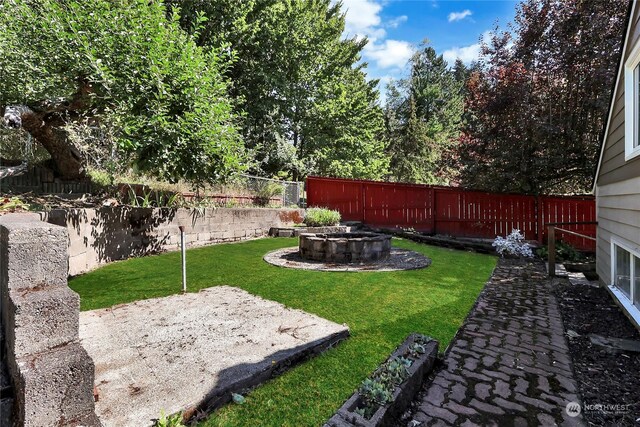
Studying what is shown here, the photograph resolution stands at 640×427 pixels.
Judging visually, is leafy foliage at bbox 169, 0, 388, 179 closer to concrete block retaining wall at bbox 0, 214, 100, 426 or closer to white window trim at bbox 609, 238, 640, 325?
white window trim at bbox 609, 238, 640, 325

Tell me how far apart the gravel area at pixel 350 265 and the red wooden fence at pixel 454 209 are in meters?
3.60

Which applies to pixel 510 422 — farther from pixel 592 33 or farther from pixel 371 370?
pixel 592 33

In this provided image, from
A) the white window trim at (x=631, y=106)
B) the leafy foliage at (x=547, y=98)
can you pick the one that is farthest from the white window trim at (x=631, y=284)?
the leafy foliage at (x=547, y=98)

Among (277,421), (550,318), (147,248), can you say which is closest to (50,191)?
(147,248)

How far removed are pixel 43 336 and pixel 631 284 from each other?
5.80m

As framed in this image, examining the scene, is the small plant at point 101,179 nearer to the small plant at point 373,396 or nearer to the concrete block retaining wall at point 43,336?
the concrete block retaining wall at point 43,336

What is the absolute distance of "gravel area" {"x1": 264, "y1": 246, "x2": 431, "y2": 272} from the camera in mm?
5898

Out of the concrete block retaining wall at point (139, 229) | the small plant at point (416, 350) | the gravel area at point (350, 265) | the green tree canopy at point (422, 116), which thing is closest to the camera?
the small plant at point (416, 350)

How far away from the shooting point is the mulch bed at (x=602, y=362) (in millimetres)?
2068

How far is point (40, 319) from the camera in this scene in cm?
131

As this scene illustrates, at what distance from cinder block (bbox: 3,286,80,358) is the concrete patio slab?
0.63 metres

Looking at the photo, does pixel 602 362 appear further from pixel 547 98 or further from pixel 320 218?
pixel 547 98

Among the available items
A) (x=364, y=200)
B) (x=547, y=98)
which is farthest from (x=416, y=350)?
(x=547, y=98)

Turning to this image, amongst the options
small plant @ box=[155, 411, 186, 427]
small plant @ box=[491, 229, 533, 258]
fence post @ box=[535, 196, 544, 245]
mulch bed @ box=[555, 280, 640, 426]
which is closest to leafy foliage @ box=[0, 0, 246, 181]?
small plant @ box=[155, 411, 186, 427]
